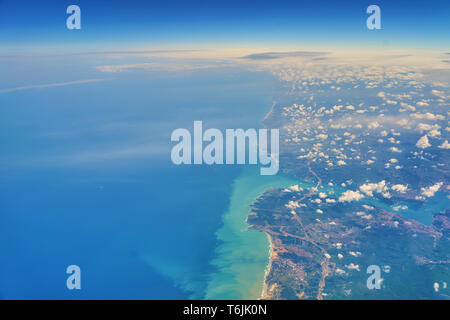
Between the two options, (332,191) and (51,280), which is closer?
(51,280)

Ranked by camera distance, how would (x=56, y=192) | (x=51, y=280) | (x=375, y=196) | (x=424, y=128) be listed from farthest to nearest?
(x=424, y=128) < (x=56, y=192) < (x=375, y=196) < (x=51, y=280)

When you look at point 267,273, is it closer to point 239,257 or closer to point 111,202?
point 239,257

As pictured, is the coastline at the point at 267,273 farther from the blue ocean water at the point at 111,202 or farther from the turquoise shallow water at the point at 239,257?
the blue ocean water at the point at 111,202

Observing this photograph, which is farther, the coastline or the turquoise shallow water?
the turquoise shallow water

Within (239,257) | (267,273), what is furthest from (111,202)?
(267,273)

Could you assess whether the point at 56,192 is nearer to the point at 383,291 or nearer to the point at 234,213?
the point at 234,213

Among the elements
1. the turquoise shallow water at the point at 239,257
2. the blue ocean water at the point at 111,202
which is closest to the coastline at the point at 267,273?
the turquoise shallow water at the point at 239,257

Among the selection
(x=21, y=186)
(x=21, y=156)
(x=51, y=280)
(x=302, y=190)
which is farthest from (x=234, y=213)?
(x=21, y=156)

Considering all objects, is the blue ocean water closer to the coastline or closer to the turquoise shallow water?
the turquoise shallow water

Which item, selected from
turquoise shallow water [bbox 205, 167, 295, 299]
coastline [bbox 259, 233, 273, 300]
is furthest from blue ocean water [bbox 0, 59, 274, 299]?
coastline [bbox 259, 233, 273, 300]
